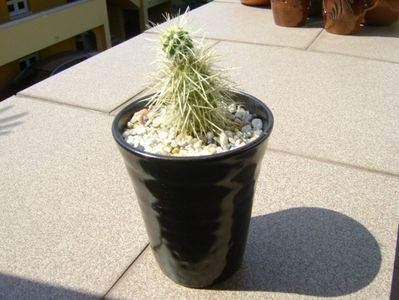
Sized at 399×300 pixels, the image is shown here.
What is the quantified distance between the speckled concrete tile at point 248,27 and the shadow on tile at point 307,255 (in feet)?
6.73

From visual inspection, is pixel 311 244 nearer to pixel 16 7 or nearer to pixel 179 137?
pixel 179 137

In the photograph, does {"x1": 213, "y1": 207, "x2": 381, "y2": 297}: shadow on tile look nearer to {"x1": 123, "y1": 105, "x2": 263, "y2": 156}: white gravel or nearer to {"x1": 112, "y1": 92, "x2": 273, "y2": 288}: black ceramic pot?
{"x1": 112, "y1": 92, "x2": 273, "y2": 288}: black ceramic pot

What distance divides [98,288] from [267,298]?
0.54m

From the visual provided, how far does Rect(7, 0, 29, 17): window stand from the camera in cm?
1268

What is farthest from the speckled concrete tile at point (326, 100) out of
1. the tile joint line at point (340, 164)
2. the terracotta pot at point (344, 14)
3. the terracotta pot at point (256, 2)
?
the terracotta pot at point (256, 2)

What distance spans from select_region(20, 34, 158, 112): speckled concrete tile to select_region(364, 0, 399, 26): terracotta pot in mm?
1956

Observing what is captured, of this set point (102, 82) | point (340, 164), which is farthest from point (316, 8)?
point (340, 164)

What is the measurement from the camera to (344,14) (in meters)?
3.47

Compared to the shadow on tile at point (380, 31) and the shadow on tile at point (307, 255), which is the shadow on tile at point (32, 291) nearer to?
the shadow on tile at point (307, 255)

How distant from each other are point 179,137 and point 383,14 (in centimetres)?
318

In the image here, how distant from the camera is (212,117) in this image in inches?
49.5

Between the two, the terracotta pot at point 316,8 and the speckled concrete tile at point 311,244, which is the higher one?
the terracotta pot at point 316,8

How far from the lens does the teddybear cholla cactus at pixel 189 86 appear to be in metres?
1.19

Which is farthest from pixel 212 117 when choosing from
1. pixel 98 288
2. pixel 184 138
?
pixel 98 288
